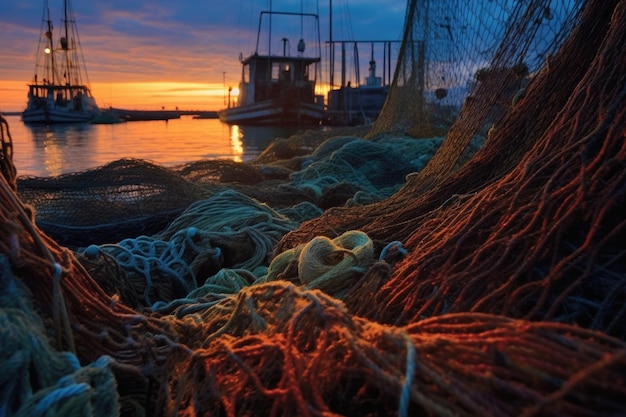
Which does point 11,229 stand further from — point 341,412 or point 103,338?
point 341,412

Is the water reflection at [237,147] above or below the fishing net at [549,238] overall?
below

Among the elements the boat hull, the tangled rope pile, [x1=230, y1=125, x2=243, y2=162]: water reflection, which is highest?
the boat hull

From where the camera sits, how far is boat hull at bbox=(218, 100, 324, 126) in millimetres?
34625

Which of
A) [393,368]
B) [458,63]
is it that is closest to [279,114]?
[458,63]

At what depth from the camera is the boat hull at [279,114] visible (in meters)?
34.6

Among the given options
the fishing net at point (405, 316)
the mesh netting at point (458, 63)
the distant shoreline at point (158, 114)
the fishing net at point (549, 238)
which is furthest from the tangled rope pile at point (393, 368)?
the distant shoreline at point (158, 114)

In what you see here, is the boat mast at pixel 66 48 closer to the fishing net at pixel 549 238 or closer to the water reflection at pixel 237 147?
the water reflection at pixel 237 147

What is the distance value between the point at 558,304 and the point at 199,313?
119 cm

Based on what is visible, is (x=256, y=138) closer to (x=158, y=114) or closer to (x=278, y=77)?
(x=278, y=77)

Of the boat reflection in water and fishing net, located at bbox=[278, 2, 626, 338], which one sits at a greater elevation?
fishing net, located at bbox=[278, 2, 626, 338]

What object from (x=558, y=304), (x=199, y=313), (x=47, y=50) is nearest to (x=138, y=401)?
(x=199, y=313)

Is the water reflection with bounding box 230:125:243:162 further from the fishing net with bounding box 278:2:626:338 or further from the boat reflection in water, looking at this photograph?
the fishing net with bounding box 278:2:626:338

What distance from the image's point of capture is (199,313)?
76.8 inches

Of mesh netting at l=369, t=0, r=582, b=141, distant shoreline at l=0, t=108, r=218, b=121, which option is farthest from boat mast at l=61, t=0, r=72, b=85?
mesh netting at l=369, t=0, r=582, b=141
